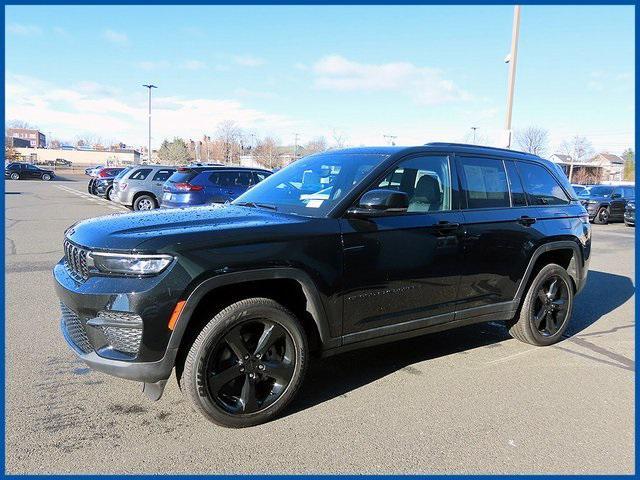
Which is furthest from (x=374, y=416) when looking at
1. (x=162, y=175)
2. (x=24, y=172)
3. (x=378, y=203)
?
(x=24, y=172)

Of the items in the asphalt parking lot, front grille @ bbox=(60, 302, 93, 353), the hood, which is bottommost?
the asphalt parking lot

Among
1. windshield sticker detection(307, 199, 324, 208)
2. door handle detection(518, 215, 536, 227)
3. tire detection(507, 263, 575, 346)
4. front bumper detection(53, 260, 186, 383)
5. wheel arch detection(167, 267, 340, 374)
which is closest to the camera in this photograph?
front bumper detection(53, 260, 186, 383)

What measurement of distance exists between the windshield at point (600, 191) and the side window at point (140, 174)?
61.4 feet

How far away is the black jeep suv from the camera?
304 cm

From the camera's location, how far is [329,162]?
4.46 meters

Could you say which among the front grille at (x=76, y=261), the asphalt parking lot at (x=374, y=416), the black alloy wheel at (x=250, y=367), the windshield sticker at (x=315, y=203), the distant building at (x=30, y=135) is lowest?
the asphalt parking lot at (x=374, y=416)

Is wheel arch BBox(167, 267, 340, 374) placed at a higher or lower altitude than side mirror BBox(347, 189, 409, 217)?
lower

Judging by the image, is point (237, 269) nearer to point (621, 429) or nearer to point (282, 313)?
point (282, 313)

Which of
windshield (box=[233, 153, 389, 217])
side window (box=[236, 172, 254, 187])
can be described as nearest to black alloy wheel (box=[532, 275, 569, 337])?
windshield (box=[233, 153, 389, 217])

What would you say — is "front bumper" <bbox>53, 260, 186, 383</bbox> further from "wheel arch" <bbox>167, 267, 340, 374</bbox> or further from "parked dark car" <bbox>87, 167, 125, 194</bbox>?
"parked dark car" <bbox>87, 167, 125, 194</bbox>

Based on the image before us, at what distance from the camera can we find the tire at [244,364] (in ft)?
10.4

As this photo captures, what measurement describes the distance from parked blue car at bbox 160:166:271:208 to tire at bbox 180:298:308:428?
934 centimetres

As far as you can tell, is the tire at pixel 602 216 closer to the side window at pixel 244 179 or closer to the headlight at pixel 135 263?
the side window at pixel 244 179

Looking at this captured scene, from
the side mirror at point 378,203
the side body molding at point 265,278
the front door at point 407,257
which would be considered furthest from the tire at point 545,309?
the side body molding at point 265,278
